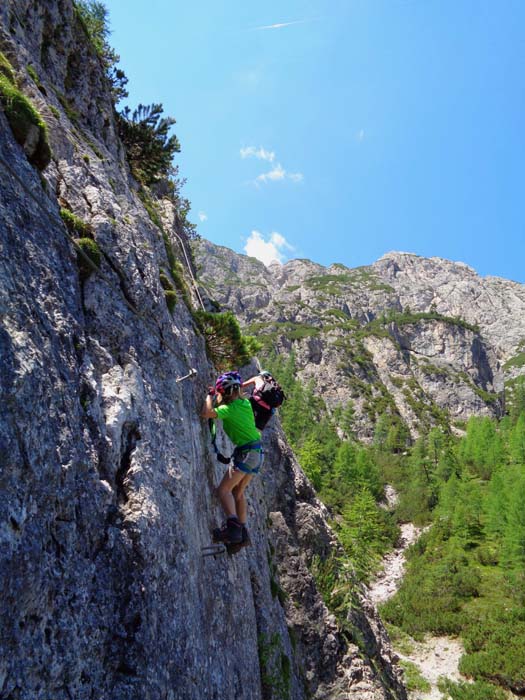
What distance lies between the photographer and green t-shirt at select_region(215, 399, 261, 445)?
25.3ft

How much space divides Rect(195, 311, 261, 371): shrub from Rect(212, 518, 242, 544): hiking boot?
5.58 meters

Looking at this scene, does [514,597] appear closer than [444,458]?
Yes

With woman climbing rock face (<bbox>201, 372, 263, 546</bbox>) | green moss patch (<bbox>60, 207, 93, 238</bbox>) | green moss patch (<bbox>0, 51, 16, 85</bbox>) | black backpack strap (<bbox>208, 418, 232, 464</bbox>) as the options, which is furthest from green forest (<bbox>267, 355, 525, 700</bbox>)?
green moss patch (<bbox>0, 51, 16, 85</bbox>)

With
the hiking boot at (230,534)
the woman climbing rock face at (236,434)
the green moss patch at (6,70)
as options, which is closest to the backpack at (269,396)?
the woman climbing rock face at (236,434)

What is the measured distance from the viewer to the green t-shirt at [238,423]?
7.71 m

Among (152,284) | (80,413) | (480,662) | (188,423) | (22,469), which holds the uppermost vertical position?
(152,284)

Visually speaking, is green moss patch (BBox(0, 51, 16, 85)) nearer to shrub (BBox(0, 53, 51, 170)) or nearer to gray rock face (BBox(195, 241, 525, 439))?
shrub (BBox(0, 53, 51, 170))

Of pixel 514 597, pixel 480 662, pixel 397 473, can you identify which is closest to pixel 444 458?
pixel 397 473

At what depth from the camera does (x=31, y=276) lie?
5160 mm

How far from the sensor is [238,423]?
305 inches

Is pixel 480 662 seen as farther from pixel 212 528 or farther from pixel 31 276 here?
pixel 31 276

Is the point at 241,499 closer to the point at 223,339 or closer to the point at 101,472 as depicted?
the point at 101,472

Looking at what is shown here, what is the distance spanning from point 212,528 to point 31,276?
5.27m

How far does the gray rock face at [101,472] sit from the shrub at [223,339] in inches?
55.1
